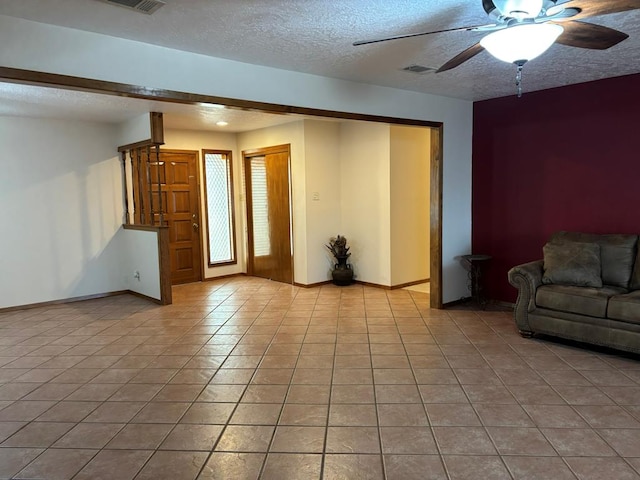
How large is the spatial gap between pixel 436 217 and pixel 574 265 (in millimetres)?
1564

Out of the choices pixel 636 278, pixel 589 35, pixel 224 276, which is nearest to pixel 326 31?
pixel 589 35

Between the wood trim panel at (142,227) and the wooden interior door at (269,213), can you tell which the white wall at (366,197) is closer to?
the wooden interior door at (269,213)

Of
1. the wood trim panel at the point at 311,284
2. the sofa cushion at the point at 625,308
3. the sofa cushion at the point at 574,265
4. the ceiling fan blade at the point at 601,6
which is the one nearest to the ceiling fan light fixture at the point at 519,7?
the ceiling fan blade at the point at 601,6

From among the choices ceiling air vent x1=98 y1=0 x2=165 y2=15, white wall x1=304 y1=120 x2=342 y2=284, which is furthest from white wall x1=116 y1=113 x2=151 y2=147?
ceiling air vent x1=98 y1=0 x2=165 y2=15

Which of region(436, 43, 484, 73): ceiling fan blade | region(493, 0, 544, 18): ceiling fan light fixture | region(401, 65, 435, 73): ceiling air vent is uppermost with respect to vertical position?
region(401, 65, 435, 73): ceiling air vent

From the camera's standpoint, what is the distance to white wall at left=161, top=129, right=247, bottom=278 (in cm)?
709

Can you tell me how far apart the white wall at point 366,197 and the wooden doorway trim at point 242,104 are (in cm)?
109

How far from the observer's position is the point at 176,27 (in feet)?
9.32

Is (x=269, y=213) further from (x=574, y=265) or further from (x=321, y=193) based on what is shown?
(x=574, y=265)

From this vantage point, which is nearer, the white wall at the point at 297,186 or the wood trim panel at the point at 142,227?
the wood trim panel at the point at 142,227

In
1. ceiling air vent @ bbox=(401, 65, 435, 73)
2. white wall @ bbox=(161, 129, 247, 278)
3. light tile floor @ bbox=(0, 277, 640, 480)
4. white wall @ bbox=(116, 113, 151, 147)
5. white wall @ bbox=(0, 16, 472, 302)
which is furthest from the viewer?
white wall @ bbox=(161, 129, 247, 278)

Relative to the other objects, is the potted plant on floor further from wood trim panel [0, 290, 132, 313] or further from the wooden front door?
wood trim panel [0, 290, 132, 313]

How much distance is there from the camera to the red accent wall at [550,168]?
14.5 ft

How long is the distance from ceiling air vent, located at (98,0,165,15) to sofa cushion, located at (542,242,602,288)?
3828 mm
